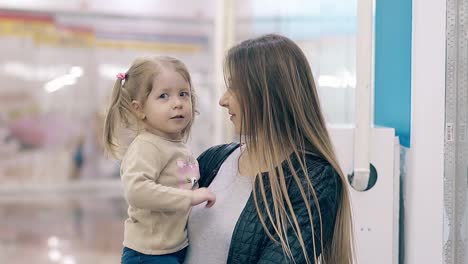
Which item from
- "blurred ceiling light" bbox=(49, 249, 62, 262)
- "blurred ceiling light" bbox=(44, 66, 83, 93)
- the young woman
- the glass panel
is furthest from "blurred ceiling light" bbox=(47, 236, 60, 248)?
the young woman

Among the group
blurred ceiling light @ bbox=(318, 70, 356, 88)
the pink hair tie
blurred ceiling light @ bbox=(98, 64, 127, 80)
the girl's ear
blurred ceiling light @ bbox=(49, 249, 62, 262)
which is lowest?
blurred ceiling light @ bbox=(49, 249, 62, 262)

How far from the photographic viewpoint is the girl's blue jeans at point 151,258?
1.35 m

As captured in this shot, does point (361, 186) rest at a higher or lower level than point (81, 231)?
higher

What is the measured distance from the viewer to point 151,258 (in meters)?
1.37

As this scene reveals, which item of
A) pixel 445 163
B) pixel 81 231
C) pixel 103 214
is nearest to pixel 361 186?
pixel 445 163

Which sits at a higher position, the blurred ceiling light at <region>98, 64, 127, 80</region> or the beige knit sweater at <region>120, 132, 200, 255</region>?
the blurred ceiling light at <region>98, 64, 127, 80</region>

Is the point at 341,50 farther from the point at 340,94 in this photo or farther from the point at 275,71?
the point at 275,71

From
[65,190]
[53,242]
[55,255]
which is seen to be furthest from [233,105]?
[65,190]

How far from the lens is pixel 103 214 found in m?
5.98

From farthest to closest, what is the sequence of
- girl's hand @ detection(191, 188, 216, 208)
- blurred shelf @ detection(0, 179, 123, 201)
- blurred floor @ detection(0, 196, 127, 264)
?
blurred shelf @ detection(0, 179, 123, 201) → blurred floor @ detection(0, 196, 127, 264) → girl's hand @ detection(191, 188, 216, 208)

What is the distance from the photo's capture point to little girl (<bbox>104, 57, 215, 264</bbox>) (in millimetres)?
1317

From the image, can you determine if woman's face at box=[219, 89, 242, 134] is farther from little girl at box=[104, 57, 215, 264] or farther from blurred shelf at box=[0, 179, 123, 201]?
blurred shelf at box=[0, 179, 123, 201]

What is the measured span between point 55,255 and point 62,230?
0.88 metres

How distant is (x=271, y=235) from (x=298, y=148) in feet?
0.69
